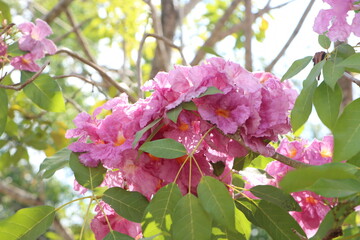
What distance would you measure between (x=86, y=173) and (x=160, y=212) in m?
0.19

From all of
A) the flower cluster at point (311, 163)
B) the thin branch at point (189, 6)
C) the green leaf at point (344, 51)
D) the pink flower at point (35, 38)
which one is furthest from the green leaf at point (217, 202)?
the thin branch at point (189, 6)

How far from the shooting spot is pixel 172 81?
88 centimetres

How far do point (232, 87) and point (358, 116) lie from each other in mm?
221

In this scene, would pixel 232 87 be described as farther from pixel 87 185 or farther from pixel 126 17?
pixel 126 17

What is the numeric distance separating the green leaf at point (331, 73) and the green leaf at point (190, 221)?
28 cm

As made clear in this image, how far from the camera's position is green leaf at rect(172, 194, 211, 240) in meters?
0.76

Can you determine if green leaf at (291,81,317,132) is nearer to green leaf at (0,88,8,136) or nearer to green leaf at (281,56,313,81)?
green leaf at (281,56,313,81)

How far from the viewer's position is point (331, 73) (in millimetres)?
853

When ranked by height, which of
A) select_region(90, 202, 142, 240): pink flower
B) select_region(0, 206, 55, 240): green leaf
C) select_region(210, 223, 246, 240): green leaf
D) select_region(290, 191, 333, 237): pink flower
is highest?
select_region(0, 206, 55, 240): green leaf

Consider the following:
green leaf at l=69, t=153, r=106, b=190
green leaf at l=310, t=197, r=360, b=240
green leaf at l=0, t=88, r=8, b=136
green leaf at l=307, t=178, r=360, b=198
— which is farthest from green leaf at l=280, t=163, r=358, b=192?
green leaf at l=0, t=88, r=8, b=136

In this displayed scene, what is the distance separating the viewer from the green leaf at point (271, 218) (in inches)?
35.0

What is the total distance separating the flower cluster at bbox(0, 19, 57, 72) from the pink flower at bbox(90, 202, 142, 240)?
521mm

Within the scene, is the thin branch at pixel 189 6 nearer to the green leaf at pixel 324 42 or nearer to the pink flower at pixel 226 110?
the green leaf at pixel 324 42

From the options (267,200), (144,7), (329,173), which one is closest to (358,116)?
(329,173)
